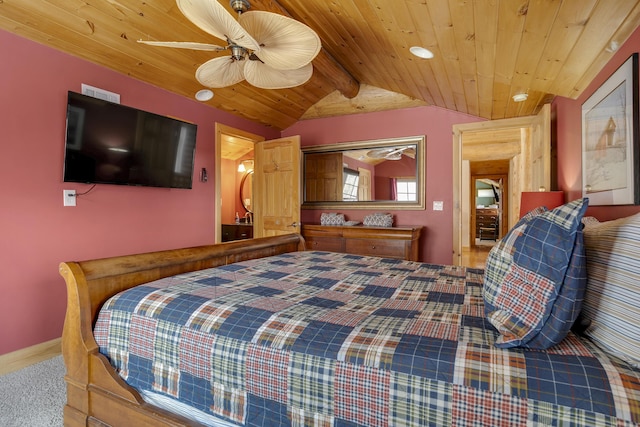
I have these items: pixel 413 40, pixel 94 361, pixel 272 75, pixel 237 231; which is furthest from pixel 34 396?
pixel 237 231

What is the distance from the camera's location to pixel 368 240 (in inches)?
159

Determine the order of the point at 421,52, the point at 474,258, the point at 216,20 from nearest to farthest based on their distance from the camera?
the point at 216,20 → the point at 421,52 → the point at 474,258

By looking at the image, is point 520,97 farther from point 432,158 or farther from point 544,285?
point 544,285

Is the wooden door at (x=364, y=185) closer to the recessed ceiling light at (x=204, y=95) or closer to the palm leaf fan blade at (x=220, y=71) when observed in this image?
the recessed ceiling light at (x=204, y=95)

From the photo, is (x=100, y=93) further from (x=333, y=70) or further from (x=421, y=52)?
(x=421, y=52)

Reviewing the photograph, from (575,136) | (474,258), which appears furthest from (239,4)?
(474,258)

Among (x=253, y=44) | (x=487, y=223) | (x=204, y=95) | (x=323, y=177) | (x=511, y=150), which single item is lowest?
(x=487, y=223)

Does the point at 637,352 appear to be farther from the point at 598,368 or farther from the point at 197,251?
the point at 197,251

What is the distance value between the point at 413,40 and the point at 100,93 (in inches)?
→ 107

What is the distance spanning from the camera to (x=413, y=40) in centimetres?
251

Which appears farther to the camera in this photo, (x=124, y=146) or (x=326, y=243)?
(x=326, y=243)

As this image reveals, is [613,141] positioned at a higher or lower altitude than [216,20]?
lower

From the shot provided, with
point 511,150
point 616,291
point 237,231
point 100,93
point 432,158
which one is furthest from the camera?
point 511,150

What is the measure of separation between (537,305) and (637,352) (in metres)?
0.22
